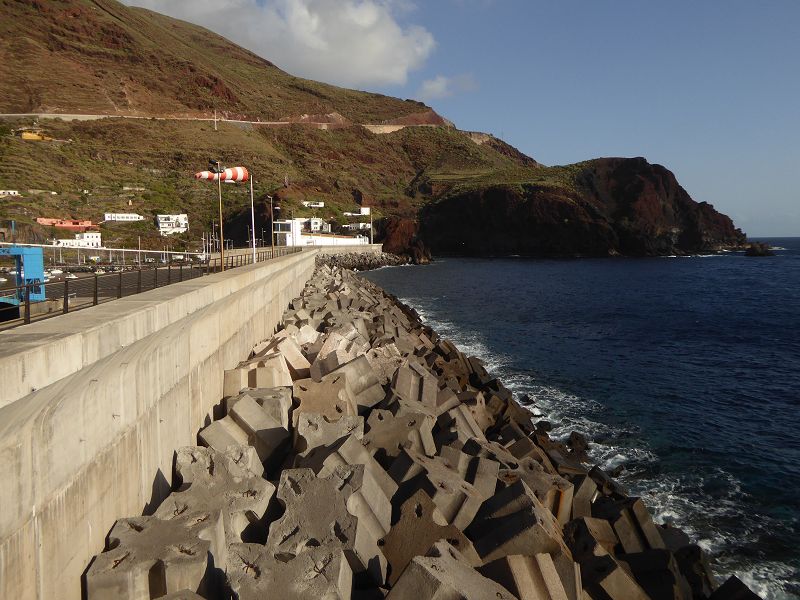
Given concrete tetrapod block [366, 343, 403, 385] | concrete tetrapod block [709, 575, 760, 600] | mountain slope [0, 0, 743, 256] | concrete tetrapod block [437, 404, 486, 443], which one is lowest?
concrete tetrapod block [709, 575, 760, 600]

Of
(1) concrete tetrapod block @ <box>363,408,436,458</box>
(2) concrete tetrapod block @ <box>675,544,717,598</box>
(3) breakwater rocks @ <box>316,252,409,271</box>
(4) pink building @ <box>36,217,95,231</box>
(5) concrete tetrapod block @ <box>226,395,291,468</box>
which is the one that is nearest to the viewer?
(2) concrete tetrapod block @ <box>675,544,717,598</box>

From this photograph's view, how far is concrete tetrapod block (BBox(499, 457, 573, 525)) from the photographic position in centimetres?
647

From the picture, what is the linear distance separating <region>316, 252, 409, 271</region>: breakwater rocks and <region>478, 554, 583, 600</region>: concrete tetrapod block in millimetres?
53625

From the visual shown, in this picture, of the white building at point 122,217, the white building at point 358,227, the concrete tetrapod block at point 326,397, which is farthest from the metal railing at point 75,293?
the white building at point 358,227

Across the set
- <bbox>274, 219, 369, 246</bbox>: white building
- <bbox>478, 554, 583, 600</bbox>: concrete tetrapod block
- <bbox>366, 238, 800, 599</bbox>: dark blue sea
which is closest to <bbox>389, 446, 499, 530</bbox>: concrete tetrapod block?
<bbox>478, 554, 583, 600</bbox>: concrete tetrapod block

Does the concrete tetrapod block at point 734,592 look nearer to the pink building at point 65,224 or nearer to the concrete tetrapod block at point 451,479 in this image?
the concrete tetrapod block at point 451,479

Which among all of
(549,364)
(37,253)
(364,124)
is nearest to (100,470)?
(37,253)

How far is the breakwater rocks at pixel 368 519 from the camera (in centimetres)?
383

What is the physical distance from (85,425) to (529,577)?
10.8ft

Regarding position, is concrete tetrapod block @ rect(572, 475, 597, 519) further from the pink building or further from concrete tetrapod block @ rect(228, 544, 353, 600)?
the pink building

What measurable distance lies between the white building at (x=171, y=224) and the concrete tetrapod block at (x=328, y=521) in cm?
5596

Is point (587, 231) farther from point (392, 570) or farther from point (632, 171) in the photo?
point (392, 570)

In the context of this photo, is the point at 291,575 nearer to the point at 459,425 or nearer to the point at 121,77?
the point at 459,425

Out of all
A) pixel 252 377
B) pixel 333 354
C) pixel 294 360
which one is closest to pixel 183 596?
pixel 252 377
